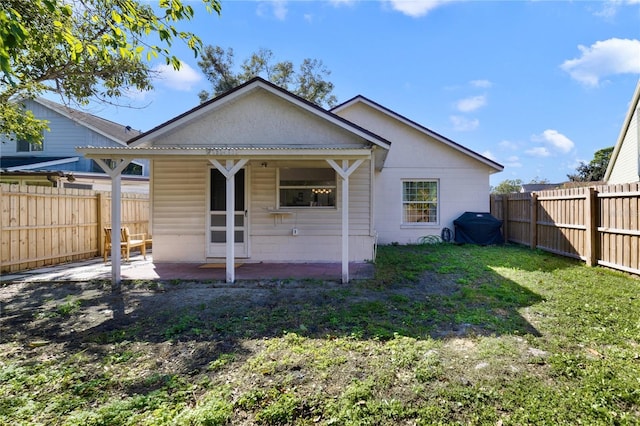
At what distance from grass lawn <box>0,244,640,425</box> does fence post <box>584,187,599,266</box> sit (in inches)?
60.3

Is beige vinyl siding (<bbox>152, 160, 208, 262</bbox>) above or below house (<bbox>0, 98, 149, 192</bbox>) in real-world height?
below

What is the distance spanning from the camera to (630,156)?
13.1 metres

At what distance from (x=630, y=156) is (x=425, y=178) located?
29.0ft

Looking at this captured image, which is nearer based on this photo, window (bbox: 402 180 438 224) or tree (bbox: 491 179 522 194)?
window (bbox: 402 180 438 224)

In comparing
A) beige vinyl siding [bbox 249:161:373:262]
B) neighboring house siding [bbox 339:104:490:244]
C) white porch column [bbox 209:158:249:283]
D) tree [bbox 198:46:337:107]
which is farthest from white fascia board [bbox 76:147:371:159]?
→ tree [bbox 198:46:337:107]

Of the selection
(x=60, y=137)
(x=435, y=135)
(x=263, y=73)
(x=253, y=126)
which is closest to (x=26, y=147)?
(x=60, y=137)

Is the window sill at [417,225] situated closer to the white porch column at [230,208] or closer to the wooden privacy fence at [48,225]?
the white porch column at [230,208]

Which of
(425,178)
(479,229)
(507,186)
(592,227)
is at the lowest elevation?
(479,229)

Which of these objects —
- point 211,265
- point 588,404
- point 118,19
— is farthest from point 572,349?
point 211,265

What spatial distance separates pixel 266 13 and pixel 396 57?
623cm

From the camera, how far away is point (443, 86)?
54.5ft

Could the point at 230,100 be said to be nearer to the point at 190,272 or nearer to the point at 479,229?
the point at 190,272

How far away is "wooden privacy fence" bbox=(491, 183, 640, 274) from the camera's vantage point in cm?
649

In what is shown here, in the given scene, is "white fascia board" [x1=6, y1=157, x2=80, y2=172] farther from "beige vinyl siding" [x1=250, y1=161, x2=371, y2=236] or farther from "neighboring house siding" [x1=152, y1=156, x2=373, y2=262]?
"beige vinyl siding" [x1=250, y1=161, x2=371, y2=236]
